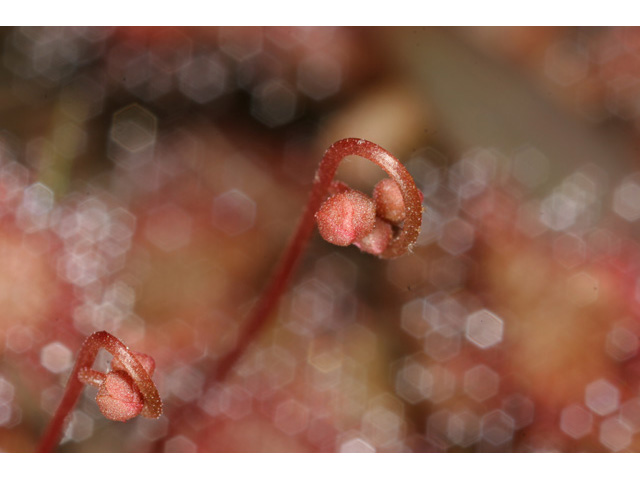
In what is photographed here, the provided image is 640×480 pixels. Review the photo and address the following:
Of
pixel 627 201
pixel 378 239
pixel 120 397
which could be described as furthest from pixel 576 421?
pixel 120 397

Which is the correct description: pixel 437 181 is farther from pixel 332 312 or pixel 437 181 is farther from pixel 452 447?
pixel 452 447

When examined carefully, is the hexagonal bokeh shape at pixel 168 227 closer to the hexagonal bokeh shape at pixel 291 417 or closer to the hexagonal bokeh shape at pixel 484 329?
the hexagonal bokeh shape at pixel 291 417

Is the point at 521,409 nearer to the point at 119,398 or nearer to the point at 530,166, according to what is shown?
the point at 530,166

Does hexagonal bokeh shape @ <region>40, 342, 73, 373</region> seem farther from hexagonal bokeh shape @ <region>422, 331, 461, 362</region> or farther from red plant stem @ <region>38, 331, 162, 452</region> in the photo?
hexagonal bokeh shape @ <region>422, 331, 461, 362</region>

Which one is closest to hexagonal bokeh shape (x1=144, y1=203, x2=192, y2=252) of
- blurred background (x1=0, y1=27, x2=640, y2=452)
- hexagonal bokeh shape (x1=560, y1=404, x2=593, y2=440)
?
blurred background (x1=0, y1=27, x2=640, y2=452)

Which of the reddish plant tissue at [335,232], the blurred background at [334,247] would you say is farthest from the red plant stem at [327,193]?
the blurred background at [334,247]

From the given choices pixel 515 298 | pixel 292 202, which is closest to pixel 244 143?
pixel 292 202
